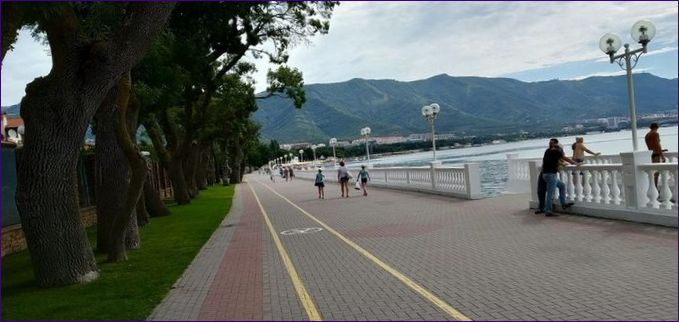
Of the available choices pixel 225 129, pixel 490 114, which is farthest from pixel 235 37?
pixel 490 114

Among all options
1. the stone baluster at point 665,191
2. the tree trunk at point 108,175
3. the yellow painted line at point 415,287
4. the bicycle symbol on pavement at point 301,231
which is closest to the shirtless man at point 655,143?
A: the stone baluster at point 665,191

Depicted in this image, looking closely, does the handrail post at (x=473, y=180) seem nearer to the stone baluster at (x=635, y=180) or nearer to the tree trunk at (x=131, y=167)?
the stone baluster at (x=635, y=180)

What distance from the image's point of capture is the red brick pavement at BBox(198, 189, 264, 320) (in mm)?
7250

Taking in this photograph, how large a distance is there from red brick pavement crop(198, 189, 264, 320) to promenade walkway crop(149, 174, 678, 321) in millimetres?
22

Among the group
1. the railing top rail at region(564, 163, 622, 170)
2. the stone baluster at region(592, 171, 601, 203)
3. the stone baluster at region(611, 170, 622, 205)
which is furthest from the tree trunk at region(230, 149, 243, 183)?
the stone baluster at region(611, 170, 622, 205)

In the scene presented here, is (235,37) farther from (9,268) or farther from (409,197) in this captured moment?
(9,268)

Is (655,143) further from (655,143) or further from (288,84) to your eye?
(288,84)

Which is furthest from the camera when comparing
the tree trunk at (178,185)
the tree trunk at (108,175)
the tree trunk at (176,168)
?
the tree trunk at (178,185)

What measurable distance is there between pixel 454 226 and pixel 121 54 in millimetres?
8081

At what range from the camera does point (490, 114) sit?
168 m

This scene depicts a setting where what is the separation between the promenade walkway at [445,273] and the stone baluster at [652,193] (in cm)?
45

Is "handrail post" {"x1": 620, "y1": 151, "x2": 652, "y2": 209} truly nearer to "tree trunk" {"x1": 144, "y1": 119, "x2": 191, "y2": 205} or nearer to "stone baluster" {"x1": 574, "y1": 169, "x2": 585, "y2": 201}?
"stone baluster" {"x1": 574, "y1": 169, "x2": 585, "y2": 201}

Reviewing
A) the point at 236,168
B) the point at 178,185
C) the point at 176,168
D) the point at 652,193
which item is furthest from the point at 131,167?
the point at 236,168

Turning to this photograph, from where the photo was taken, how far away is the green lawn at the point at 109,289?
25.3ft
